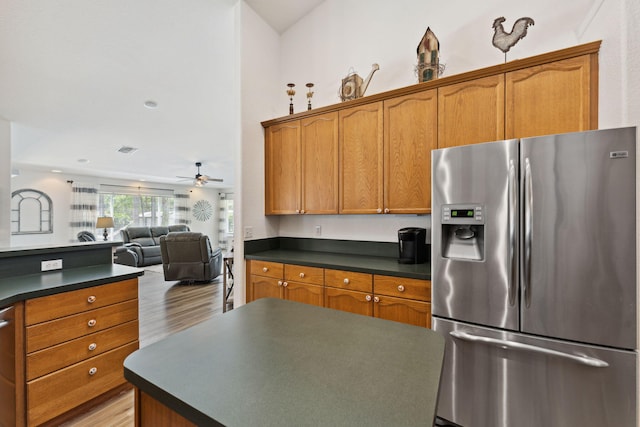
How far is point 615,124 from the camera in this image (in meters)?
1.41

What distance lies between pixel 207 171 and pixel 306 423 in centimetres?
831

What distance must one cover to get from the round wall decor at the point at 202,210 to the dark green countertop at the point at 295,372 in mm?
9985

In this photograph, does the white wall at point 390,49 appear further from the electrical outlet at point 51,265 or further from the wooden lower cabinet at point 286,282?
the electrical outlet at point 51,265

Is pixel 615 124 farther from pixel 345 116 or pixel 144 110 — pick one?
pixel 144 110

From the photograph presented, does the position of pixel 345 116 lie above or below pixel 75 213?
above

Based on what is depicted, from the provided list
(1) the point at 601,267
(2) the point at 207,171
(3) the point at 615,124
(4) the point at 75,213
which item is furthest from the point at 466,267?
(4) the point at 75,213

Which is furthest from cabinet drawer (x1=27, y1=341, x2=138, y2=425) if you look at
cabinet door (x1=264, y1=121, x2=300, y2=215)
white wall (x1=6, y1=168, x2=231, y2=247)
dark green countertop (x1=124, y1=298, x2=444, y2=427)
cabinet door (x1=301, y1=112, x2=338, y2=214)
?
white wall (x1=6, y1=168, x2=231, y2=247)

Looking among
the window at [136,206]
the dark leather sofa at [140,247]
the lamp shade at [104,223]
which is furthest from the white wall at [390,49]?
the window at [136,206]

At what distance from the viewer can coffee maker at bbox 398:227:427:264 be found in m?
2.10

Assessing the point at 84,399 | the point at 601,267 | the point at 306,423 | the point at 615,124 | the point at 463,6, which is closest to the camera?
the point at 306,423

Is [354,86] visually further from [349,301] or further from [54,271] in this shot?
[54,271]

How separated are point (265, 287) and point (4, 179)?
4.07 meters

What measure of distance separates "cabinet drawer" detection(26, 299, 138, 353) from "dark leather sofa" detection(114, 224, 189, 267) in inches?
201

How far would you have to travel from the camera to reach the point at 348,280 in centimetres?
211
